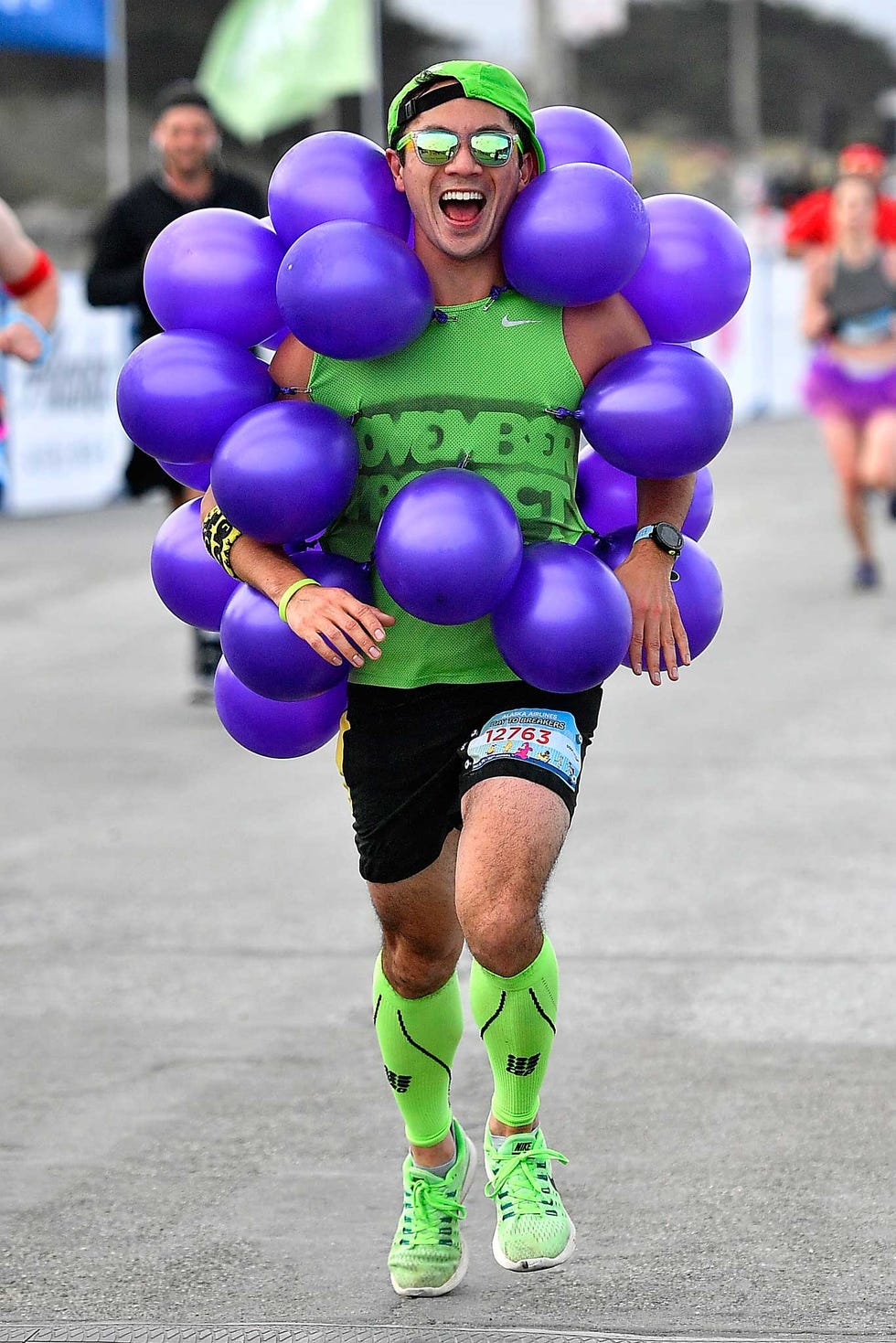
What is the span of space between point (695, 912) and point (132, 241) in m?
4.04

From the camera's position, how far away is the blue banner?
17484mm

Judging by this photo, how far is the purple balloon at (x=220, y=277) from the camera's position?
12.4ft

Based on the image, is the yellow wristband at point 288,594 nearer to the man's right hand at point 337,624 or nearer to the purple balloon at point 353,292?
the man's right hand at point 337,624

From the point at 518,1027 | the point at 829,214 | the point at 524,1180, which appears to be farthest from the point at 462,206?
the point at 829,214

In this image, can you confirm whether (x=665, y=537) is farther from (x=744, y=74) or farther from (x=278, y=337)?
(x=744, y=74)

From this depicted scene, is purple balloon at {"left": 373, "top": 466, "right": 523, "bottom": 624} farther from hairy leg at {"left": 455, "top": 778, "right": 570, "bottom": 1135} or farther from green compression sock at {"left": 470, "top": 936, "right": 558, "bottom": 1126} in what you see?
green compression sock at {"left": 470, "top": 936, "right": 558, "bottom": 1126}

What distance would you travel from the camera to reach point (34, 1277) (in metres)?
3.71

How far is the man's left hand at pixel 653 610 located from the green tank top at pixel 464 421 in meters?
0.15

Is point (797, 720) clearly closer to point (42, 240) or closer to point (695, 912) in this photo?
point (695, 912)

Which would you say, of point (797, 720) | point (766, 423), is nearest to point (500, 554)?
point (797, 720)

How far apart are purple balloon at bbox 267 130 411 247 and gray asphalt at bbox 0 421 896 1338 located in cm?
173

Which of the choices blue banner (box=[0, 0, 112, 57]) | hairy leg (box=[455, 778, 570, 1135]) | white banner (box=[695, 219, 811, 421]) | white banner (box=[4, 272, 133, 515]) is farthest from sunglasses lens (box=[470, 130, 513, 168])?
white banner (box=[695, 219, 811, 421])

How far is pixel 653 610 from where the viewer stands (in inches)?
148

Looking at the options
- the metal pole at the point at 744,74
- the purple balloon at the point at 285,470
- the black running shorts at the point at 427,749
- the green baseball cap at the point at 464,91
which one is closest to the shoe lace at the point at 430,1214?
the black running shorts at the point at 427,749
